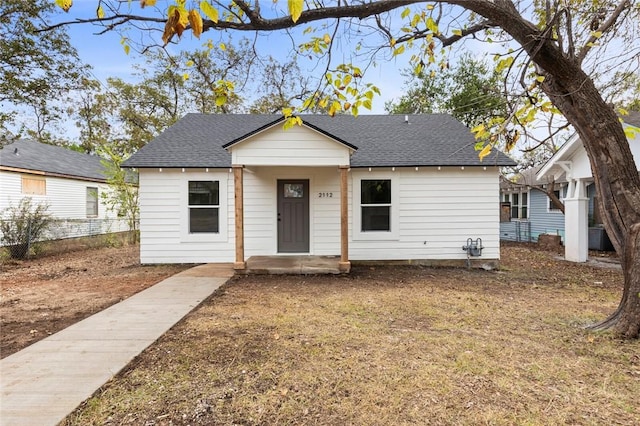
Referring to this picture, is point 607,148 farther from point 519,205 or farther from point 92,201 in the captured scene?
point 92,201

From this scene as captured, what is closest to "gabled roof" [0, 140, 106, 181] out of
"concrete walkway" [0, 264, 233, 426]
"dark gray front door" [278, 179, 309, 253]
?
"dark gray front door" [278, 179, 309, 253]

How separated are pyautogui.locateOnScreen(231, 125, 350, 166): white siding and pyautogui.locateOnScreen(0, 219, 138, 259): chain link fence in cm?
844

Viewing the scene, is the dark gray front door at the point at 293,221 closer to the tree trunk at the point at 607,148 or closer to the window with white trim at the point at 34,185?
the tree trunk at the point at 607,148

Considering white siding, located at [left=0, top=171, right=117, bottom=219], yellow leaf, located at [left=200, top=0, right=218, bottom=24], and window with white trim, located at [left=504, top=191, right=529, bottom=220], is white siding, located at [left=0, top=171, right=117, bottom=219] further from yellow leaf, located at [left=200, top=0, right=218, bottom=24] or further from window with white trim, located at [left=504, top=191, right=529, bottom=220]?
window with white trim, located at [left=504, top=191, right=529, bottom=220]

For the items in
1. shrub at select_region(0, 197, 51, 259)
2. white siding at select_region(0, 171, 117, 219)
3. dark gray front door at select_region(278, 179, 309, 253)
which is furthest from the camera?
white siding at select_region(0, 171, 117, 219)

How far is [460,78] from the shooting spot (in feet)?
69.9

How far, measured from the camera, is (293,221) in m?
9.32

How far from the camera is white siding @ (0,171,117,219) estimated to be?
43.3 ft

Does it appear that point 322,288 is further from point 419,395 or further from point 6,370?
point 6,370

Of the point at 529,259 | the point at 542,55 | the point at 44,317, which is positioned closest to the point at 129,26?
the point at 44,317

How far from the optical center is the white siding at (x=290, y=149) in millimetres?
7453

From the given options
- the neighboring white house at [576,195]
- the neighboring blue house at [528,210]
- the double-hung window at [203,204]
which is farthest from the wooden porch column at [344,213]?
the neighboring blue house at [528,210]

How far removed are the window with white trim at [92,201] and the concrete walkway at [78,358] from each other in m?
15.3

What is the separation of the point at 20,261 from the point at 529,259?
15.7 m
